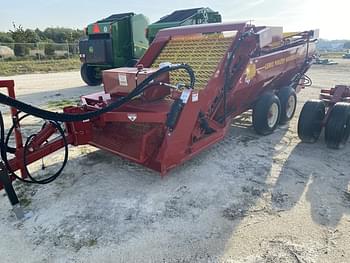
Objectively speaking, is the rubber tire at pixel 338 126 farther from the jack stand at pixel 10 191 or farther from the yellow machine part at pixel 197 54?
the jack stand at pixel 10 191

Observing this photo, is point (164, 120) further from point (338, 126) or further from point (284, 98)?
point (284, 98)

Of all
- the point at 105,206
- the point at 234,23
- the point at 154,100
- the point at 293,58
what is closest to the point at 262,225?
the point at 105,206

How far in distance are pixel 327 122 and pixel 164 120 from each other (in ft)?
7.95

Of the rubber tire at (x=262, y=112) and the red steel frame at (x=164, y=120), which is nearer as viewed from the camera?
the red steel frame at (x=164, y=120)

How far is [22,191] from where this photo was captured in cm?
325

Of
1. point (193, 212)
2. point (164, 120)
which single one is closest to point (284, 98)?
point (164, 120)

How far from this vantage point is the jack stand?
2707 millimetres

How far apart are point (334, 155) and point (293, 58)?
2.14 meters

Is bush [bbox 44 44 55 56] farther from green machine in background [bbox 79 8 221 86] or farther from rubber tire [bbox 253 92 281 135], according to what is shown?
rubber tire [bbox 253 92 281 135]

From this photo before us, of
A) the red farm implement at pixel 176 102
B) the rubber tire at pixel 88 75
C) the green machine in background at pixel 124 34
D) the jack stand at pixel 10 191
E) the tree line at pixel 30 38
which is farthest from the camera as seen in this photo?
the tree line at pixel 30 38

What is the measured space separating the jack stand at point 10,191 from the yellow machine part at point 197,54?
88.5 inches

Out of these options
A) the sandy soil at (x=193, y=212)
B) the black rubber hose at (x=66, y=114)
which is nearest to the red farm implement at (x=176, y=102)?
the black rubber hose at (x=66, y=114)

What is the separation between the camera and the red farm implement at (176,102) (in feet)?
10.6

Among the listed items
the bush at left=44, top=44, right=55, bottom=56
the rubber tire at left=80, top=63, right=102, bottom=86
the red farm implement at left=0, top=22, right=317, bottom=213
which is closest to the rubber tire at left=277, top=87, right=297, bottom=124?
the red farm implement at left=0, top=22, right=317, bottom=213
